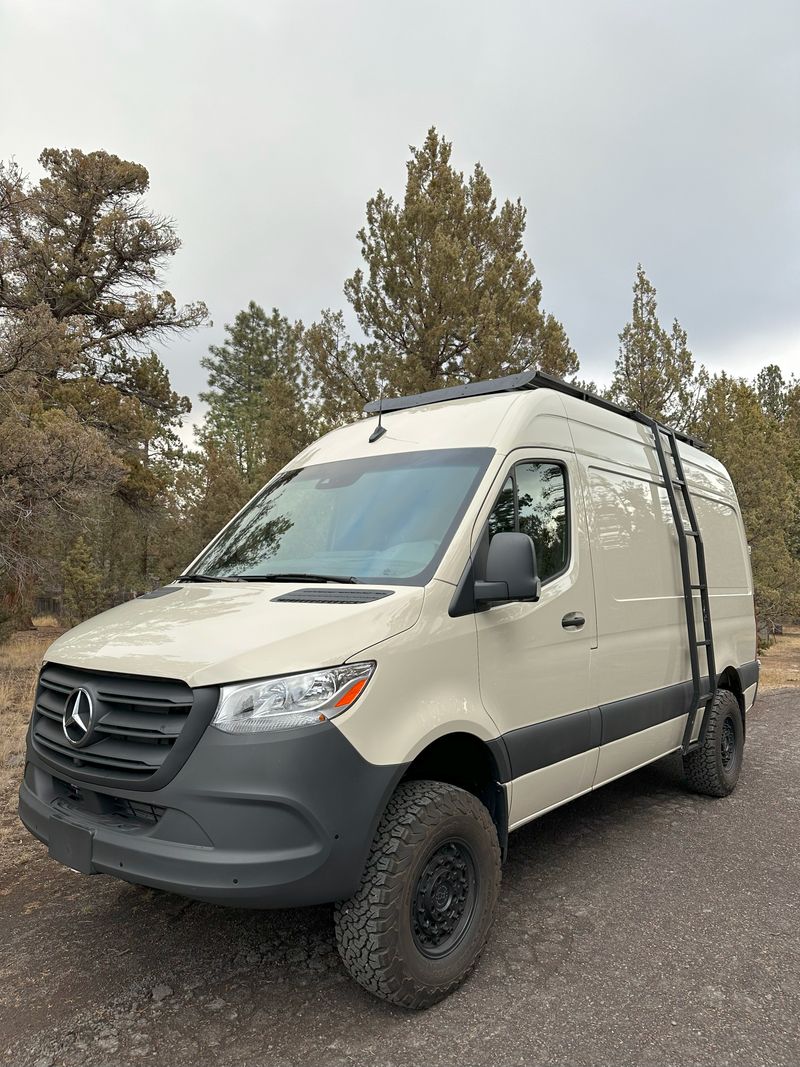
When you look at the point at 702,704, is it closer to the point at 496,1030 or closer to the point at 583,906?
the point at 583,906

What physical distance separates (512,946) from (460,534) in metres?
1.81

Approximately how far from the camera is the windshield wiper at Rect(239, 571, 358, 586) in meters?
3.09

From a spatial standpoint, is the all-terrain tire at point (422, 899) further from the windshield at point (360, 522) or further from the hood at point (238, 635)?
the windshield at point (360, 522)

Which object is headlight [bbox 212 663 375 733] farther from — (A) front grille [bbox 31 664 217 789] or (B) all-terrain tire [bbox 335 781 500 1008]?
(B) all-terrain tire [bbox 335 781 500 1008]

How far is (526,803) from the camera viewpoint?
130 inches

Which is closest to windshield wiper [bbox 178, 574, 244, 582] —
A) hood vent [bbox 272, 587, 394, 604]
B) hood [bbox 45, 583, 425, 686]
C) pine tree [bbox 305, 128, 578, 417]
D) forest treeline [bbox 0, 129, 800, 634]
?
hood [bbox 45, 583, 425, 686]

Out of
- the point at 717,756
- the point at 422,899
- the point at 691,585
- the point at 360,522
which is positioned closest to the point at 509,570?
the point at 360,522

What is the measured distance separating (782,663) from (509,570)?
1793 cm

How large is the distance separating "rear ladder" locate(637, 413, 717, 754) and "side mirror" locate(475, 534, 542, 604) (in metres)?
2.32

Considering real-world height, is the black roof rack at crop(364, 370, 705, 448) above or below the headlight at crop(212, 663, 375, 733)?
above

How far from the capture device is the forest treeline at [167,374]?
9.40 meters

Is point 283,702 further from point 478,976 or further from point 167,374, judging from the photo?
point 167,374

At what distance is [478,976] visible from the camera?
9.70 feet

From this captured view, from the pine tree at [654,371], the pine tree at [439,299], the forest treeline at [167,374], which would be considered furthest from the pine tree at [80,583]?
the pine tree at [654,371]
